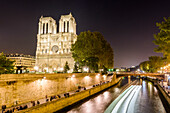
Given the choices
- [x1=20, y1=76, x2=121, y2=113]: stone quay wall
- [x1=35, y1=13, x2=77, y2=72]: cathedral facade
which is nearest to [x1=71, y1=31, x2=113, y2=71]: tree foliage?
[x1=20, y1=76, x2=121, y2=113]: stone quay wall

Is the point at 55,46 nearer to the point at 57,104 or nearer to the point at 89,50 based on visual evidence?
the point at 89,50

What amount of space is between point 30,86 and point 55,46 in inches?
2087

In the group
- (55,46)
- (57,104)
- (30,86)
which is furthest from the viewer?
(55,46)

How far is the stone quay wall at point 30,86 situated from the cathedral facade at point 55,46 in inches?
1422

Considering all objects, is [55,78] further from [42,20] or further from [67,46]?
[42,20]

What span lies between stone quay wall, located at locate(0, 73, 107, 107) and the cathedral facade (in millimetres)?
36127

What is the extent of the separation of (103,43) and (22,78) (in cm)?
3597

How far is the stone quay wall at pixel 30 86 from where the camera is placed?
1567 centimetres

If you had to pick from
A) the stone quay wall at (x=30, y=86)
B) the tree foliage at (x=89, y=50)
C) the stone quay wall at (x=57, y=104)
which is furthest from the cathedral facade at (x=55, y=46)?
the stone quay wall at (x=57, y=104)

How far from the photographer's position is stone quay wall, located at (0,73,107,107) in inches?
617

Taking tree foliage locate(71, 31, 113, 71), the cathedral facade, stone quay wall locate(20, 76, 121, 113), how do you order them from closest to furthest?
stone quay wall locate(20, 76, 121, 113)
tree foliage locate(71, 31, 113, 71)
the cathedral facade

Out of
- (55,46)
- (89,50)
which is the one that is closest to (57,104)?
(89,50)

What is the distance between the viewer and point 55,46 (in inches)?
2783

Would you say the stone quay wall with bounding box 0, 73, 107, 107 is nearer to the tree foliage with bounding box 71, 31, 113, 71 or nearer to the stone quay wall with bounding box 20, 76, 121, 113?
the stone quay wall with bounding box 20, 76, 121, 113
